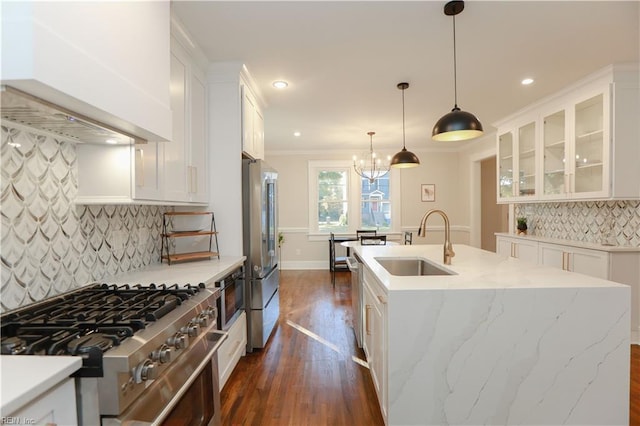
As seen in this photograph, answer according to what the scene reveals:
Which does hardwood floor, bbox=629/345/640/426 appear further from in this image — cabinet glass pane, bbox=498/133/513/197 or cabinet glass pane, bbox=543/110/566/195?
cabinet glass pane, bbox=498/133/513/197

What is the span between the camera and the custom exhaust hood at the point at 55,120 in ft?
3.15

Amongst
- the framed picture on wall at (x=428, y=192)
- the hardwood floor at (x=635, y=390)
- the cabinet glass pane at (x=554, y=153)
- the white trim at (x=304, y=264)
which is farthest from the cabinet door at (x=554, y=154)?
the white trim at (x=304, y=264)

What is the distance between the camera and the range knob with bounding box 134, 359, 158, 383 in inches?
40.0

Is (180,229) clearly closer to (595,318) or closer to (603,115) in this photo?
(595,318)

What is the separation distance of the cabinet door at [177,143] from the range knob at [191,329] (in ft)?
2.99

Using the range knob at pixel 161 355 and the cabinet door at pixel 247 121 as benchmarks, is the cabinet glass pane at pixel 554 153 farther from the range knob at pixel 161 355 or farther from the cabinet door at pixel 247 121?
the range knob at pixel 161 355

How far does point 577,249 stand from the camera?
317 cm

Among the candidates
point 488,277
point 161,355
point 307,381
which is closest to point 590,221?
point 488,277

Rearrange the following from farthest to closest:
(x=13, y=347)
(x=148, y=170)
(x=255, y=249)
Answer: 1. (x=255, y=249)
2. (x=148, y=170)
3. (x=13, y=347)

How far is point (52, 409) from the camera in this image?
0.84m

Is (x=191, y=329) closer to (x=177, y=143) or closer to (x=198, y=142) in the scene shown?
(x=177, y=143)

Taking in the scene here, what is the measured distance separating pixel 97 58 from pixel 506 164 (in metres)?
4.87

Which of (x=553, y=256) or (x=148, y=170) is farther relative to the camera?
(x=553, y=256)

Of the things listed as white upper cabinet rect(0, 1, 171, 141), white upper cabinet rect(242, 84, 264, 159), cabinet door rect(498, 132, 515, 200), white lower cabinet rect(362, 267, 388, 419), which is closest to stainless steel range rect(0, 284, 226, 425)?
white upper cabinet rect(0, 1, 171, 141)
